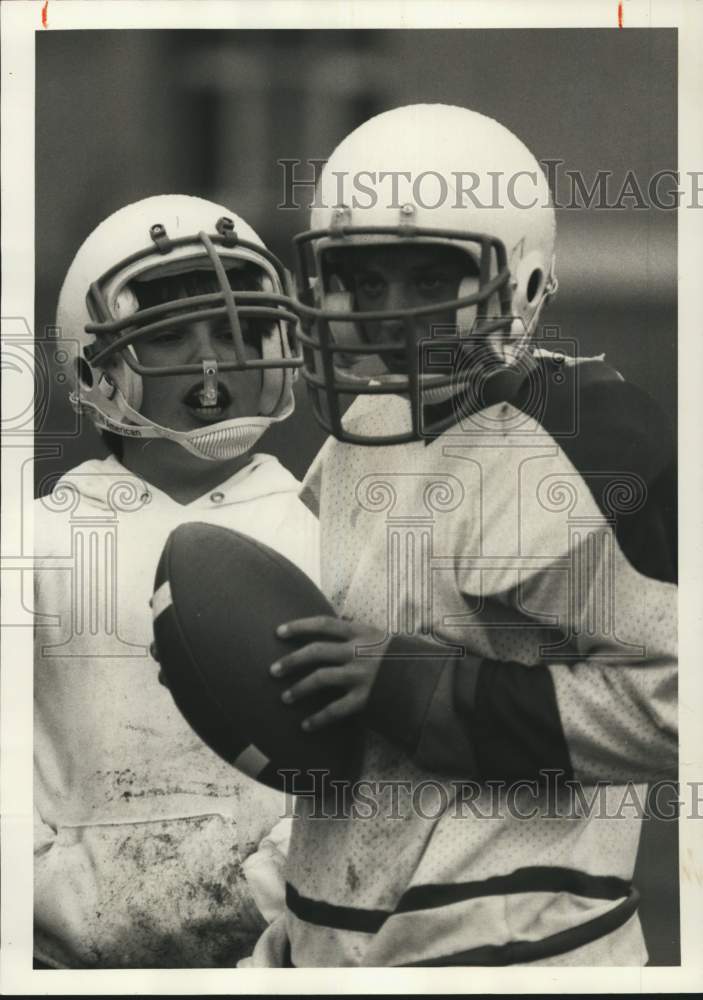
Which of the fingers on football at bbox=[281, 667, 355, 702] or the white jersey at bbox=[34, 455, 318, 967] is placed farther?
the white jersey at bbox=[34, 455, 318, 967]

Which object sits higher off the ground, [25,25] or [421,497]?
[25,25]

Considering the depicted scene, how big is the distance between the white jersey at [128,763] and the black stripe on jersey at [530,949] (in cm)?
35

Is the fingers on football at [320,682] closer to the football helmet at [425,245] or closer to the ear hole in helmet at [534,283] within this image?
the football helmet at [425,245]

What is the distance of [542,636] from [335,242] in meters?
0.75

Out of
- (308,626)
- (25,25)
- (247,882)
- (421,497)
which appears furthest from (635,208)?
(247,882)

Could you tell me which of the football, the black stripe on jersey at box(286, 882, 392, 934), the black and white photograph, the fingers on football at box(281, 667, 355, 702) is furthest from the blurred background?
the black stripe on jersey at box(286, 882, 392, 934)

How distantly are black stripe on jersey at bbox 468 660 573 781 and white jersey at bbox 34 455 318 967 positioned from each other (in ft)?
1.17

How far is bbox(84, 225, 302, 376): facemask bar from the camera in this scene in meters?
2.40

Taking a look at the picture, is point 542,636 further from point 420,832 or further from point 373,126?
point 373,126

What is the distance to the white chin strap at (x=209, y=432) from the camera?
8.00 feet

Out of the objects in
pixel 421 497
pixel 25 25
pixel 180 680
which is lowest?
pixel 180 680

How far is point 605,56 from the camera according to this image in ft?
→ 8.15

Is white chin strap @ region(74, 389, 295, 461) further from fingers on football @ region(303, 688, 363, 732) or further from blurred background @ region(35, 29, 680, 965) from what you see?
fingers on football @ region(303, 688, 363, 732)

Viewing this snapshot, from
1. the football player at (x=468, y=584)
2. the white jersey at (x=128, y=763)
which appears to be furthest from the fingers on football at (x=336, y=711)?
the white jersey at (x=128, y=763)
